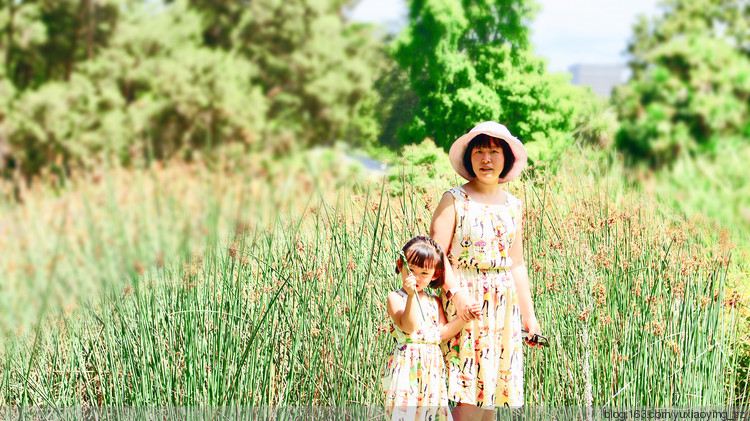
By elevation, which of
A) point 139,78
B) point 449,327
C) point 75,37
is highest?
point 75,37

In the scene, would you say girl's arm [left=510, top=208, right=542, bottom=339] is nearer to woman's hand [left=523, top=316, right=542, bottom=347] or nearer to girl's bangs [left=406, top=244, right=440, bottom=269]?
woman's hand [left=523, top=316, right=542, bottom=347]

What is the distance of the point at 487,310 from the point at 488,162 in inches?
22.0

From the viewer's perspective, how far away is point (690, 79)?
362 inches

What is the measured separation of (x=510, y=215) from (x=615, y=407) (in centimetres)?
119

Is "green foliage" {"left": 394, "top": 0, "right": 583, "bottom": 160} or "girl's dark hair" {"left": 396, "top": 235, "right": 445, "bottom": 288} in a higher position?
"green foliage" {"left": 394, "top": 0, "right": 583, "bottom": 160}

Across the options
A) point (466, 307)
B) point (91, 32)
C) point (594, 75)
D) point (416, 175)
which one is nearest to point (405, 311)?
point (466, 307)

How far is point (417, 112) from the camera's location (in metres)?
14.5

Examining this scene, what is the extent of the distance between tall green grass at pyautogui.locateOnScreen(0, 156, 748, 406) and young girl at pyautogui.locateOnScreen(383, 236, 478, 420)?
1.49 ft

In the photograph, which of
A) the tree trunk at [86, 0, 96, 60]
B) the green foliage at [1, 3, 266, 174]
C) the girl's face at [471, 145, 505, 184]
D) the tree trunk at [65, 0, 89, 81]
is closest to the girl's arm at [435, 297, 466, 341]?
the girl's face at [471, 145, 505, 184]

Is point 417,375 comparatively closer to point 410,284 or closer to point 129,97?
point 410,284

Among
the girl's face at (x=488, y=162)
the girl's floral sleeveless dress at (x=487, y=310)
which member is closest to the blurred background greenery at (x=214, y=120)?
the girl's face at (x=488, y=162)

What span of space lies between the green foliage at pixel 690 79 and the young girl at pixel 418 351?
7.96 meters

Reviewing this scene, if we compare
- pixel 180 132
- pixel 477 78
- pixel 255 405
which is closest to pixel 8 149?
pixel 180 132

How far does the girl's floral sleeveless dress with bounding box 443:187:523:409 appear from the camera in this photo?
7.20 ft
